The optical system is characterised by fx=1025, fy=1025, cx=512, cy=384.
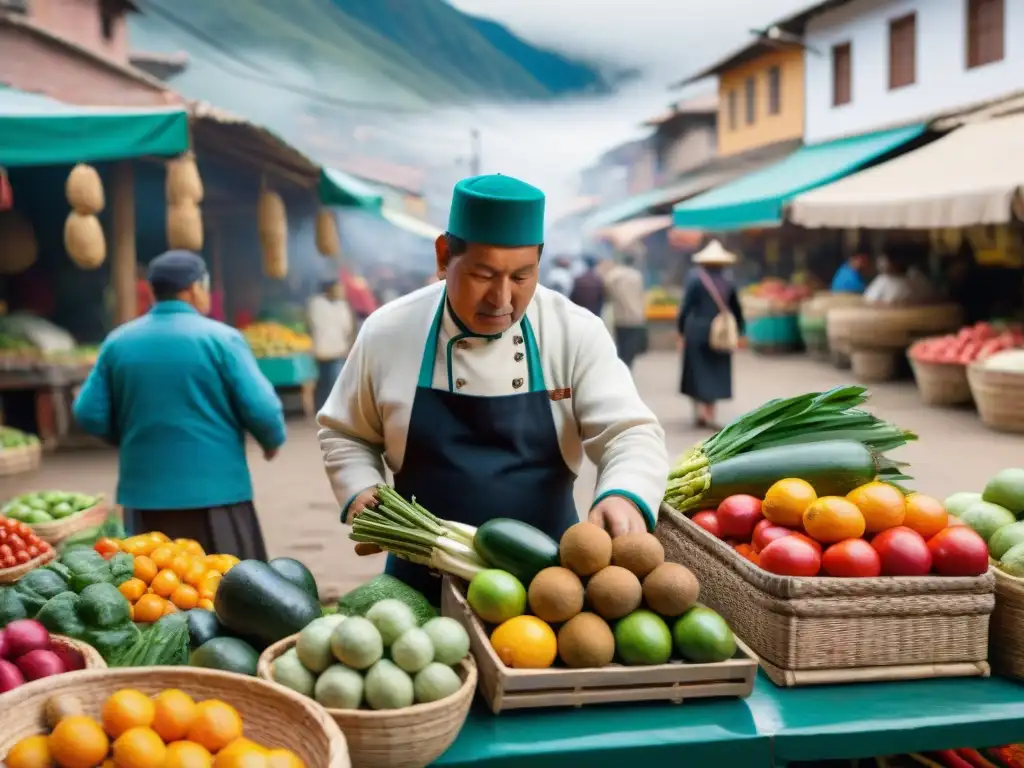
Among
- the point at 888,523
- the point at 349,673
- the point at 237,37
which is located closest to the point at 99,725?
the point at 349,673

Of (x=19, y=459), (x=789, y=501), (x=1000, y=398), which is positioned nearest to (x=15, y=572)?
(x=789, y=501)

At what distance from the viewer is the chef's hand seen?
2.29 m

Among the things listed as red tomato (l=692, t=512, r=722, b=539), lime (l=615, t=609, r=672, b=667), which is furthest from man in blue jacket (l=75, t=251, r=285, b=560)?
lime (l=615, t=609, r=672, b=667)

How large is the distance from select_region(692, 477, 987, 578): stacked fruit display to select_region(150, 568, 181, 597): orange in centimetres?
151

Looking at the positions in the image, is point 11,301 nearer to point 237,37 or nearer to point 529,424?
point 529,424

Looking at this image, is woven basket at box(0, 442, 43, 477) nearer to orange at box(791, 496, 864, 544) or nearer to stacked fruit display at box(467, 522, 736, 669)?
stacked fruit display at box(467, 522, 736, 669)

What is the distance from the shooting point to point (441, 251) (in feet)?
8.14

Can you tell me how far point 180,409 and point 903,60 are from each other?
54.6ft

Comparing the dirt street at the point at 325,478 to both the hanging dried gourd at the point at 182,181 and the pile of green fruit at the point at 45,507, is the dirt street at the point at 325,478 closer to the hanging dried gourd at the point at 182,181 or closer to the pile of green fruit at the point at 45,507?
the pile of green fruit at the point at 45,507

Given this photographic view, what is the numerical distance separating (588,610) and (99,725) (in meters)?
0.93

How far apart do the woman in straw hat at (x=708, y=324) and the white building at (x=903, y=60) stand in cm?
669

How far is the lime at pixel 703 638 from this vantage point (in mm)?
2000

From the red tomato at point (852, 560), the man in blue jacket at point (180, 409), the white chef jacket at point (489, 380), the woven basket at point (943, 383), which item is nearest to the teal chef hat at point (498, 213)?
the white chef jacket at point (489, 380)

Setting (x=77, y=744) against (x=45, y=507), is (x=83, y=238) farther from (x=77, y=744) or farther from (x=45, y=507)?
(x=77, y=744)
